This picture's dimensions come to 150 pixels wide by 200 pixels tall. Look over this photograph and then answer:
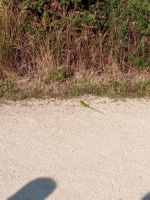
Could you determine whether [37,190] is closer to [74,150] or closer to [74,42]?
[74,150]

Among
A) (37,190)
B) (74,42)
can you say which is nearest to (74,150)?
(37,190)

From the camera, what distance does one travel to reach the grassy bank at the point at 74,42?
579 centimetres

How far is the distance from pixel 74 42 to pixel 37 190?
3.11 metres

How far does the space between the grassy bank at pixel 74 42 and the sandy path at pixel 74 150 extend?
805mm

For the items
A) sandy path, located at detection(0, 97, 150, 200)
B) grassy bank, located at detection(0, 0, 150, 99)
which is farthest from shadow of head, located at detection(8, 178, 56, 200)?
grassy bank, located at detection(0, 0, 150, 99)

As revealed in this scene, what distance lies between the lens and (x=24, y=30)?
237 inches

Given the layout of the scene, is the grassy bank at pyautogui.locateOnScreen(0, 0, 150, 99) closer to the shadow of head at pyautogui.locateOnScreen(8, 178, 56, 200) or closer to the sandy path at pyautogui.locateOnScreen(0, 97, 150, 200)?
the sandy path at pyautogui.locateOnScreen(0, 97, 150, 200)

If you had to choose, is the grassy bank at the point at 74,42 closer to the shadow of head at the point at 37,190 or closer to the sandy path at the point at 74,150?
the sandy path at the point at 74,150

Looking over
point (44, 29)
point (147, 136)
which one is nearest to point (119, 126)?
point (147, 136)

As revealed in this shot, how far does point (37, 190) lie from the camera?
11.3 feet

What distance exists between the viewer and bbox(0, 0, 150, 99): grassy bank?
5789 millimetres

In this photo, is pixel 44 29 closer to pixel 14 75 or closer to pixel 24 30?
pixel 24 30

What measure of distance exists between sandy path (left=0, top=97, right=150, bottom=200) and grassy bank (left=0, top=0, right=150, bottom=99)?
0.80 m

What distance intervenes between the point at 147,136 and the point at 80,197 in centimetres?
133
